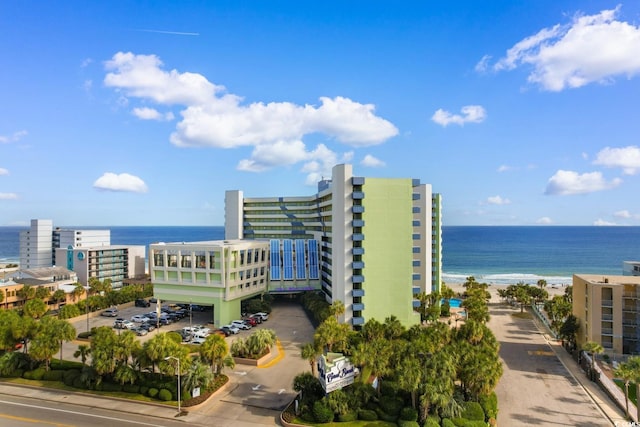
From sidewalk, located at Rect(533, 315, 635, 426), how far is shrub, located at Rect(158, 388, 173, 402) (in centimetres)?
4343

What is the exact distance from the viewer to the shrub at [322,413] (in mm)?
35656

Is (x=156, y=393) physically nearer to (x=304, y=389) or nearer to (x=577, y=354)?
(x=304, y=389)

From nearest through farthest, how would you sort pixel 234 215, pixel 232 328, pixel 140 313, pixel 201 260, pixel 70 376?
pixel 70 376 → pixel 232 328 → pixel 201 260 → pixel 140 313 → pixel 234 215

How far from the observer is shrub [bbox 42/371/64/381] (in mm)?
45528

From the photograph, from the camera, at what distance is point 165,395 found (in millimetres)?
40562

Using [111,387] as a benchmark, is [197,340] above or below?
below

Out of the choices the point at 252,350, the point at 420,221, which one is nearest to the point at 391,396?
the point at 252,350

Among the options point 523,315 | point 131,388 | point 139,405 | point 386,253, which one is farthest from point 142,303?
point 523,315

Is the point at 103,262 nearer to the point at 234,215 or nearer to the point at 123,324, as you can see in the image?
the point at 234,215

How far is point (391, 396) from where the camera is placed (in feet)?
126

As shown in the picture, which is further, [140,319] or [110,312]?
[110,312]

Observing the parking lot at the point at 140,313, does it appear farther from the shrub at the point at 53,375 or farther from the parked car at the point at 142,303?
the shrub at the point at 53,375

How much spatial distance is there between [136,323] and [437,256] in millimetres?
64389

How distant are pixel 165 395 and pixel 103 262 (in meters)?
83.3
